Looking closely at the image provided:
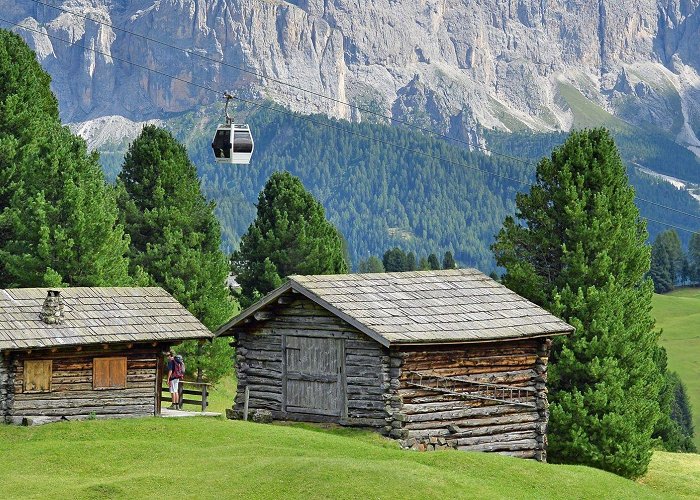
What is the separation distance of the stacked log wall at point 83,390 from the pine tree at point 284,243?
25.1m

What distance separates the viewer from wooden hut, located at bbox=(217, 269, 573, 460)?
1559 inches

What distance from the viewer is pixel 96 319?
41.6 metres

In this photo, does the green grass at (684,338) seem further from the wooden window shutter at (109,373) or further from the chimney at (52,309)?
the chimney at (52,309)

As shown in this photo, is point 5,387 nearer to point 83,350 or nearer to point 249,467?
point 83,350

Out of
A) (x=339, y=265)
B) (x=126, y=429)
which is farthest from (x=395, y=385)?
(x=339, y=265)

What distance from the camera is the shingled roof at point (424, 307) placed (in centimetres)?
3938

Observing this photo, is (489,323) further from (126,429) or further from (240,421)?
(126,429)

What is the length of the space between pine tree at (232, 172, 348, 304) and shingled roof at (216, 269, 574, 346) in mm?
24167

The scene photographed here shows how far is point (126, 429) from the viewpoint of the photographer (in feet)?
127

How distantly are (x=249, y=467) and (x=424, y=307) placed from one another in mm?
11668

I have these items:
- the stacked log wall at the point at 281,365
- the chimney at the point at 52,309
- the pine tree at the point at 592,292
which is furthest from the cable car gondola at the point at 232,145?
the pine tree at the point at 592,292

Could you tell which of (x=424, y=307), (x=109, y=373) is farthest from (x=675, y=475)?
(x=109, y=373)

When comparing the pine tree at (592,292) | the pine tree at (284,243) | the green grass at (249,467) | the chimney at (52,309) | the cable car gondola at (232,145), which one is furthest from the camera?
the pine tree at (284,243)

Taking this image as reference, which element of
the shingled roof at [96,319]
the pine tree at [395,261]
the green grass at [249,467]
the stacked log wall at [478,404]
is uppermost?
the pine tree at [395,261]
